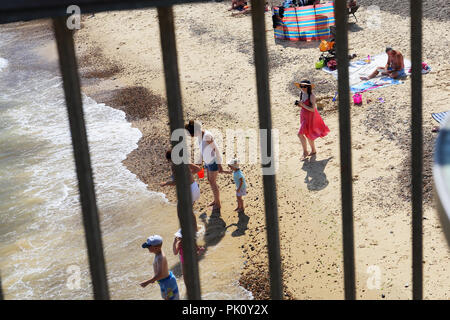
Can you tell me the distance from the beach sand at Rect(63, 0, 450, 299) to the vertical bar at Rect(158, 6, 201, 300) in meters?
6.40

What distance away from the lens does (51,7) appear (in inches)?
37.8

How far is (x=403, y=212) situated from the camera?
964 cm

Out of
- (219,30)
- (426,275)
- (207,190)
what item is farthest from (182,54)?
(426,275)

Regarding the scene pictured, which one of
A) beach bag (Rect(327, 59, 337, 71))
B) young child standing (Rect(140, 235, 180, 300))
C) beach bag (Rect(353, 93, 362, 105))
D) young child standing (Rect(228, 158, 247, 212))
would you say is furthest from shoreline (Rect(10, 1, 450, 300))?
young child standing (Rect(140, 235, 180, 300))

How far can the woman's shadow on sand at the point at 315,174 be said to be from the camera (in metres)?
10.9

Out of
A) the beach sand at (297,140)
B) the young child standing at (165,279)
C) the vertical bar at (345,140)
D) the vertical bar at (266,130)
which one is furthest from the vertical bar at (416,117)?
the beach sand at (297,140)

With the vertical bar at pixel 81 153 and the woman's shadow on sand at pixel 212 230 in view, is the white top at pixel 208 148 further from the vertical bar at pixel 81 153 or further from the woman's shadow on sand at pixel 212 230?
the vertical bar at pixel 81 153

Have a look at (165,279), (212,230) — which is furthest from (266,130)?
(212,230)

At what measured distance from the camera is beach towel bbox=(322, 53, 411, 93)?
A: 13.9m

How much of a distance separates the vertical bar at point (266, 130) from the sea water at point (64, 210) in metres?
5.67

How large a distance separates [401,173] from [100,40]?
15.2 m

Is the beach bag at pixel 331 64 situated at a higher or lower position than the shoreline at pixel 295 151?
higher

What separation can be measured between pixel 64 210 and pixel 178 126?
11733mm

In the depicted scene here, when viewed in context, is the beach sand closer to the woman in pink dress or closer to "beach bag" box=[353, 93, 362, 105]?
"beach bag" box=[353, 93, 362, 105]
